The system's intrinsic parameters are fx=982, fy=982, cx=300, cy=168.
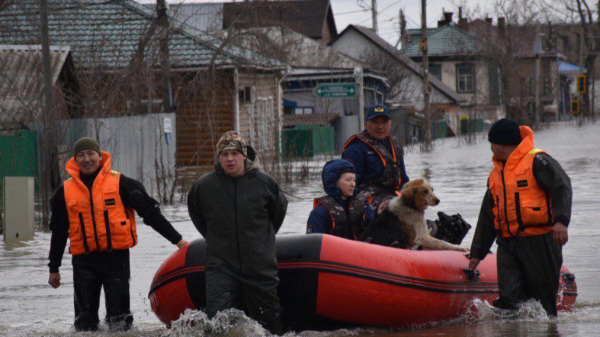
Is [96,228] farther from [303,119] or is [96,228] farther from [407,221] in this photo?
[303,119]

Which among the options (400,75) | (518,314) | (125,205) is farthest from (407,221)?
(400,75)

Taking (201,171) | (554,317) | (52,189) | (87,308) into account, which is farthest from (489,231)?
(201,171)

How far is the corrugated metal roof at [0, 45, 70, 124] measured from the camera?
19.9 m

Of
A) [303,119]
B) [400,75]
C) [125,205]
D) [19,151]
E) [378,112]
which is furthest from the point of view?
[400,75]

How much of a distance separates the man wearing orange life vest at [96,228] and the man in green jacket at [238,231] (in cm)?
84

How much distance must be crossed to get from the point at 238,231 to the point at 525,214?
6.85 feet

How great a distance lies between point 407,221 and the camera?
800 cm

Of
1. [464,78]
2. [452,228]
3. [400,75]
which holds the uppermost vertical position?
[464,78]

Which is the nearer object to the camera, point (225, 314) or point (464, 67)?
point (225, 314)

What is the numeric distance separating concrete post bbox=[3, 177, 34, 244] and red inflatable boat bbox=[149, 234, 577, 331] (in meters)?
6.36

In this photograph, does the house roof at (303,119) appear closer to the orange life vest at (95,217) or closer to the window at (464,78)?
the orange life vest at (95,217)

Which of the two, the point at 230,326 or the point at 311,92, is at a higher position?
the point at 311,92

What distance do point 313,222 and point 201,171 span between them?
17220mm

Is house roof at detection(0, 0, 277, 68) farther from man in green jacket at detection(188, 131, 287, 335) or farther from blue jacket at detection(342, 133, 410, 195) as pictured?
man in green jacket at detection(188, 131, 287, 335)
